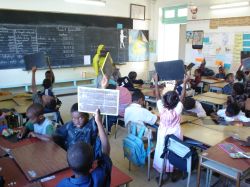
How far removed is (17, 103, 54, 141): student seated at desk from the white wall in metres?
3.97

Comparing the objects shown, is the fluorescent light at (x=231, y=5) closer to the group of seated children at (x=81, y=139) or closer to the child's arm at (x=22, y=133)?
the group of seated children at (x=81, y=139)

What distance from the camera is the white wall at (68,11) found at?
6.16m

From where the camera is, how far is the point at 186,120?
132 inches

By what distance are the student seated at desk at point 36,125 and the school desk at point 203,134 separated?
1.50m

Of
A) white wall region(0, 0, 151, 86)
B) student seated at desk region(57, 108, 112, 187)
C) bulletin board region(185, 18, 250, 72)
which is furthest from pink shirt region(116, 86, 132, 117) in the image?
bulletin board region(185, 18, 250, 72)

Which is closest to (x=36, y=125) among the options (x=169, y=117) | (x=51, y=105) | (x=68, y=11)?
(x=169, y=117)

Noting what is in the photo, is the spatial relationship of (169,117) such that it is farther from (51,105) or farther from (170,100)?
(51,105)

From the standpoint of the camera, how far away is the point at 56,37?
6758 mm

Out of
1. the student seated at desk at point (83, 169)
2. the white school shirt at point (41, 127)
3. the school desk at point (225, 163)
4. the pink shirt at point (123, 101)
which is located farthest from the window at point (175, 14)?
the student seated at desk at point (83, 169)

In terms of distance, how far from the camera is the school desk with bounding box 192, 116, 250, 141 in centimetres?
276

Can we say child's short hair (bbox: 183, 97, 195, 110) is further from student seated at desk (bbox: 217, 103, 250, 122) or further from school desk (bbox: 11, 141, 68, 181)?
school desk (bbox: 11, 141, 68, 181)

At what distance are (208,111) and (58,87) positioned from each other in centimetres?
427

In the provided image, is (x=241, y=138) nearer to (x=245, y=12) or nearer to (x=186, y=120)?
(x=186, y=120)

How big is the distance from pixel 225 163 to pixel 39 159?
1.54 meters
